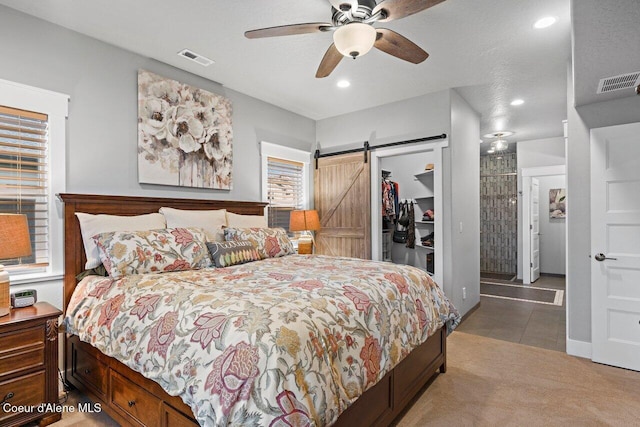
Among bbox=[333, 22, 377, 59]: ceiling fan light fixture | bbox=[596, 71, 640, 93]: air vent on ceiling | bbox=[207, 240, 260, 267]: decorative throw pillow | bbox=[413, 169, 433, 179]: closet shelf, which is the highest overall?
bbox=[333, 22, 377, 59]: ceiling fan light fixture

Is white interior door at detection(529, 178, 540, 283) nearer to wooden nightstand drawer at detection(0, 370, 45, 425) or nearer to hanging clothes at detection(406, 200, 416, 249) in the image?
hanging clothes at detection(406, 200, 416, 249)

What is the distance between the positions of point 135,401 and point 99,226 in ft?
4.52

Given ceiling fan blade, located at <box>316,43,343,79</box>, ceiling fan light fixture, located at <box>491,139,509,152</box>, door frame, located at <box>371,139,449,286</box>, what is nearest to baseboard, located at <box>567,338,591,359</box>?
door frame, located at <box>371,139,449,286</box>

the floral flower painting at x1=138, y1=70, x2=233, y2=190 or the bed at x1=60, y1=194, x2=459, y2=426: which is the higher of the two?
the floral flower painting at x1=138, y1=70, x2=233, y2=190

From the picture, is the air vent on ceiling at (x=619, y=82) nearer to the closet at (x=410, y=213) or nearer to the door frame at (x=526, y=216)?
the closet at (x=410, y=213)

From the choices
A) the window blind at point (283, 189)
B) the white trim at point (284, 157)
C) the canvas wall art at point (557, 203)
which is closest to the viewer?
the white trim at point (284, 157)

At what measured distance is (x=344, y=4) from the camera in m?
2.03

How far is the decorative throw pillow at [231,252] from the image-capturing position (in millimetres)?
2701

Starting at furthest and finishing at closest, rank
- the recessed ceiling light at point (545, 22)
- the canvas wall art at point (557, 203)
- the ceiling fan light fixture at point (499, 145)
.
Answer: the canvas wall art at point (557, 203)
the ceiling fan light fixture at point (499, 145)
the recessed ceiling light at point (545, 22)

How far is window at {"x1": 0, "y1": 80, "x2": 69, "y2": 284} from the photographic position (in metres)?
2.36

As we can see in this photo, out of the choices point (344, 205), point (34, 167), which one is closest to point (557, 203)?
point (344, 205)

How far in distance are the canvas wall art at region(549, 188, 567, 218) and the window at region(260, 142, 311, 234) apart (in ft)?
17.4

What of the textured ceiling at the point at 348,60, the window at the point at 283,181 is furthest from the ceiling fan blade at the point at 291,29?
the window at the point at 283,181

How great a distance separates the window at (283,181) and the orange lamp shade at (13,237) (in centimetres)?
249
